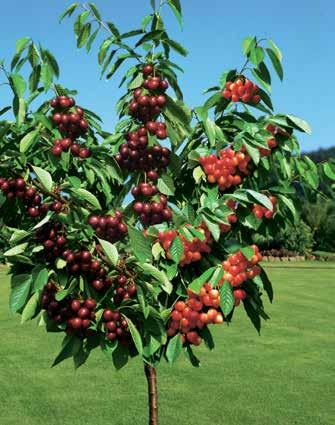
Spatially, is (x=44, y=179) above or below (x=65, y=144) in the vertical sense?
below

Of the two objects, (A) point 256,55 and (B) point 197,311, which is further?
(A) point 256,55

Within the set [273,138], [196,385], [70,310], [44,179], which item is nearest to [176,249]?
[70,310]

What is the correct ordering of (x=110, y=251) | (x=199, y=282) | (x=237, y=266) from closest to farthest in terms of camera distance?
(x=110, y=251) → (x=199, y=282) → (x=237, y=266)

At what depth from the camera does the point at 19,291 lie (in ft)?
17.8

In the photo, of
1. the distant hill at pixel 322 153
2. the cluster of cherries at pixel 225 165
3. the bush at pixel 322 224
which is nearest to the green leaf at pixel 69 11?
the cluster of cherries at pixel 225 165

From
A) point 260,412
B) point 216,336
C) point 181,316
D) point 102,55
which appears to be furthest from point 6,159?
point 216,336

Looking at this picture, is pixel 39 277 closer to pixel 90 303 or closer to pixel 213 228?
pixel 90 303

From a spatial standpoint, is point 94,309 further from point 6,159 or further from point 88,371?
point 88,371

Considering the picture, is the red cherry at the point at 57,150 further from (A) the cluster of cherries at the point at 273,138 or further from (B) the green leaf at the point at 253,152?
(A) the cluster of cherries at the point at 273,138

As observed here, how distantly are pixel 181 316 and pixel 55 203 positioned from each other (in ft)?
4.54

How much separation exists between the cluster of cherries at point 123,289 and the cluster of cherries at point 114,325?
142 mm

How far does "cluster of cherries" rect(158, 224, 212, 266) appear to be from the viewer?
216 inches

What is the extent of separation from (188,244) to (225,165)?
0.73 metres

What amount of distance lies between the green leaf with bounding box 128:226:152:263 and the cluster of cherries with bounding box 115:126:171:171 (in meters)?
0.79
